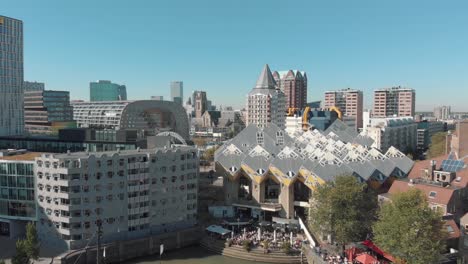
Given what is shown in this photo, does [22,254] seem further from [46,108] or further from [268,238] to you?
[46,108]

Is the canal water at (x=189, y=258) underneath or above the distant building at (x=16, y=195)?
underneath

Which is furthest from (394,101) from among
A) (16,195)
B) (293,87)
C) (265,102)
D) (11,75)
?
(16,195)

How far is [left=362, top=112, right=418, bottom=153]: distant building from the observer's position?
112438 millimetres

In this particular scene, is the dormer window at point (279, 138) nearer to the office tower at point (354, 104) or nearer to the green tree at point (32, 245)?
the green tree at point (32, 245)

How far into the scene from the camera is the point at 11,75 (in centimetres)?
Result: 9219

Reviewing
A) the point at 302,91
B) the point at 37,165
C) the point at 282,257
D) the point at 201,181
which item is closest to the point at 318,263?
the point at 282,257

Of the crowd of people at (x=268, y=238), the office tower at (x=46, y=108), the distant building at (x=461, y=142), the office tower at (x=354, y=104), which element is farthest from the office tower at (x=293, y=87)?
the crowd of people at (x=268, y=238)

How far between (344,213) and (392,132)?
8726 centimetres

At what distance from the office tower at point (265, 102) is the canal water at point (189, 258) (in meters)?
80.5

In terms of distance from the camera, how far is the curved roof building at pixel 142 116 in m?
114

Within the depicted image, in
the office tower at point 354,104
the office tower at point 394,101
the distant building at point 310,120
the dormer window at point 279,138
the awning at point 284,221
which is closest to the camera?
the awning at point 284,221

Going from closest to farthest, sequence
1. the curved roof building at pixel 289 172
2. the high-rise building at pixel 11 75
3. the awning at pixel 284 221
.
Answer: the awning at pixel 284 221, the curved roof building at pixel 289 172, the high-rise building at pixel 11 75

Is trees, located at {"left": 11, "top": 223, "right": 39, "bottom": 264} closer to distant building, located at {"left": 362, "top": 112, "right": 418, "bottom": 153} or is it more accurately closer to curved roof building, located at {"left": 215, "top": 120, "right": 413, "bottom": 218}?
curved roof building, located at {"left": 215, "top": 120, "right": 413, "bottom": 218}

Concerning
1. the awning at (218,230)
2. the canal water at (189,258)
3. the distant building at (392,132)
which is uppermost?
the distant building at (392,132)
